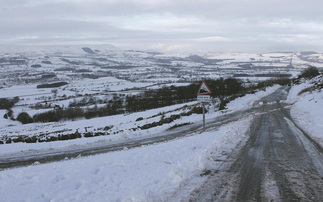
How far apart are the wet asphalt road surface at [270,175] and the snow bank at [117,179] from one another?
610 mm

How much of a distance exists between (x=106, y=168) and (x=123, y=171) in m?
0.61

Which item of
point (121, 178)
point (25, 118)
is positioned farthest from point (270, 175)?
point (25, 118)

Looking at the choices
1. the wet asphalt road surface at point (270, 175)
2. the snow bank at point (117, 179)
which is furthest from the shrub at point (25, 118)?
the wet asphalt road surface at point (270, 175)

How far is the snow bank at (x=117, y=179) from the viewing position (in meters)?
5.81

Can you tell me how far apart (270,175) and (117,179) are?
14.1 ft

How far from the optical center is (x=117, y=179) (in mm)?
6832

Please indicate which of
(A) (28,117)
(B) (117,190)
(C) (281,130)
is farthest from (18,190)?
(A) (28,117)

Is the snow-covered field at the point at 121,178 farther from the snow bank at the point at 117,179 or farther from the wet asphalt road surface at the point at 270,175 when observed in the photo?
the wet asphalt road surface at the point at 270,175

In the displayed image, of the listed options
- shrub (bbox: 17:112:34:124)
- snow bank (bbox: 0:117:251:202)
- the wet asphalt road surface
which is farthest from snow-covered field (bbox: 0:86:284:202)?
shrub (bbox: 17:112:34:124)

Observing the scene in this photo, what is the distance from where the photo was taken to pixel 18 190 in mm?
6066

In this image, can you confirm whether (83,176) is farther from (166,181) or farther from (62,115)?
(62,115)

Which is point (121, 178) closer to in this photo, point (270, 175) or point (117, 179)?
point (117, 179)

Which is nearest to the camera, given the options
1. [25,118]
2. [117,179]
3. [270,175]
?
[117,179]

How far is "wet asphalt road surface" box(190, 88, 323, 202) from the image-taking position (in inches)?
227
